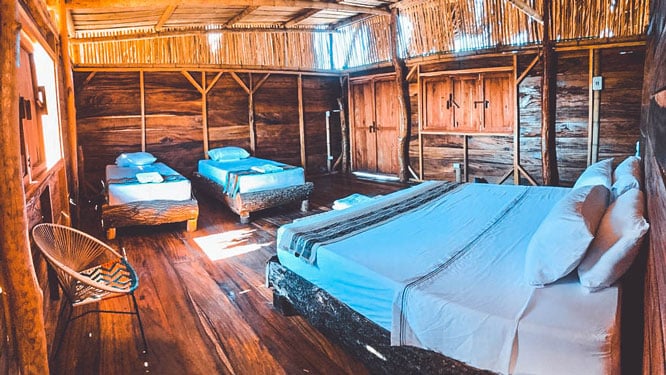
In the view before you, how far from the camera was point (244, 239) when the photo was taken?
4652 millimetres

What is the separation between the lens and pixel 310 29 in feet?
26.0

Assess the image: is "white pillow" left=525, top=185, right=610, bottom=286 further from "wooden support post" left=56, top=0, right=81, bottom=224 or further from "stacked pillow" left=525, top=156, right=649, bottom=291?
"wooden support post" left=56, top=0, right=81, bottom=224

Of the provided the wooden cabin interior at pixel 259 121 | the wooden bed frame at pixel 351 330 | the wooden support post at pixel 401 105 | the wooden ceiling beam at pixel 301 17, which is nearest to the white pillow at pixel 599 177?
the wooden cabin interior at pixel 259 121

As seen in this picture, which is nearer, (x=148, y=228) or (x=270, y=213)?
(x=148, y=228)

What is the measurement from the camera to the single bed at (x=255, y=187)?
5.33 m

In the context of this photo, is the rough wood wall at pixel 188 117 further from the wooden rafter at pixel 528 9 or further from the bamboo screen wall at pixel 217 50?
the wooden rafter at pixel 528 9

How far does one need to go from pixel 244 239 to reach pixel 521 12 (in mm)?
4485

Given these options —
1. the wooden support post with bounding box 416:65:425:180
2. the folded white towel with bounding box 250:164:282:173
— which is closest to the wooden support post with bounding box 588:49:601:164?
the wooden support post with bounding box 416:65:425:180

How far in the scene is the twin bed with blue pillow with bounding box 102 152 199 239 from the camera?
4.64 m

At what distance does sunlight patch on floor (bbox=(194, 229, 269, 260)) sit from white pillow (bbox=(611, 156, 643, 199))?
2993mm

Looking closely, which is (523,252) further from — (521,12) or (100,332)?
(521,12)

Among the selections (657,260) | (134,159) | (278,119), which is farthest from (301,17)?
(657,260)

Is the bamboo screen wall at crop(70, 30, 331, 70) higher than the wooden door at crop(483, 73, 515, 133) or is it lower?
higher

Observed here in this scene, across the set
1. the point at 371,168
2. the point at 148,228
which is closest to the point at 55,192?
the point at 148,228
